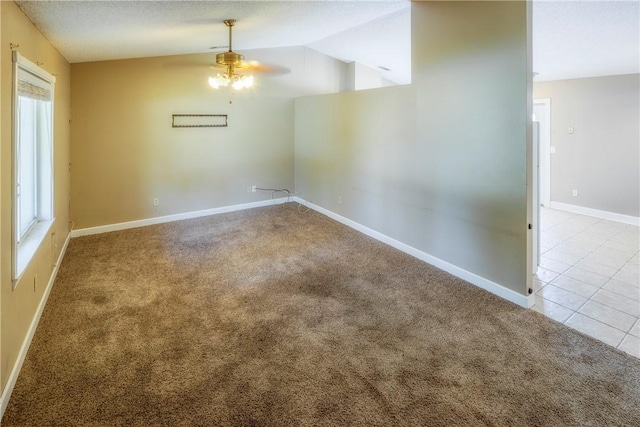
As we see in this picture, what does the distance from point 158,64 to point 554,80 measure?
627cm

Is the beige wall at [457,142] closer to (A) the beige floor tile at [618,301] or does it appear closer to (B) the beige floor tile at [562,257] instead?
(A) the beige floor tile at [618,301]

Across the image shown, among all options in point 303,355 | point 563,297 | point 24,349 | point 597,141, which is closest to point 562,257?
point 563,297

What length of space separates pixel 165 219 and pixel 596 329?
5.39 meters

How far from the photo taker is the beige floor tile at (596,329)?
8.14 ft

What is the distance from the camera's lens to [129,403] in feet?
6.15

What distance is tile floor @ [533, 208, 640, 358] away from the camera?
2658 millimetres

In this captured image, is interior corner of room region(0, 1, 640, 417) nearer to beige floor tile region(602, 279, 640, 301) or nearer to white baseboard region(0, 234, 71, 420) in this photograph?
white baseboard region(0, 234, 71, 420)

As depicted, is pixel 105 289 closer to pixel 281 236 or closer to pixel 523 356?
pixel 281 236

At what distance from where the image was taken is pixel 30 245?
2.70 m

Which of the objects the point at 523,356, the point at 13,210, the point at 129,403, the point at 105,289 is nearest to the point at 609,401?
the point at 523,356

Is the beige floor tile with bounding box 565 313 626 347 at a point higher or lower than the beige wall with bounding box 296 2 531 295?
lower

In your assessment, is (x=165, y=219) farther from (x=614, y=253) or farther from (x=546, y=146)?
(x=546, y=146)

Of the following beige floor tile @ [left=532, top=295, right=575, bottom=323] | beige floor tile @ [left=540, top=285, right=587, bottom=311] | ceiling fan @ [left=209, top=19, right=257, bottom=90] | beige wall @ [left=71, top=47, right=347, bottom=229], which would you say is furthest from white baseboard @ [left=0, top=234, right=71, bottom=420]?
beige floor tile @ [left=540, top=285, right=587, bottom=311]

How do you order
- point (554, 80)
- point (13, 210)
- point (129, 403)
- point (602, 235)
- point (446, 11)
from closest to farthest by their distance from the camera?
point (129, 403) → point (13, 210) → point (446, 11) → point (602, 235) → point (554, 80)
